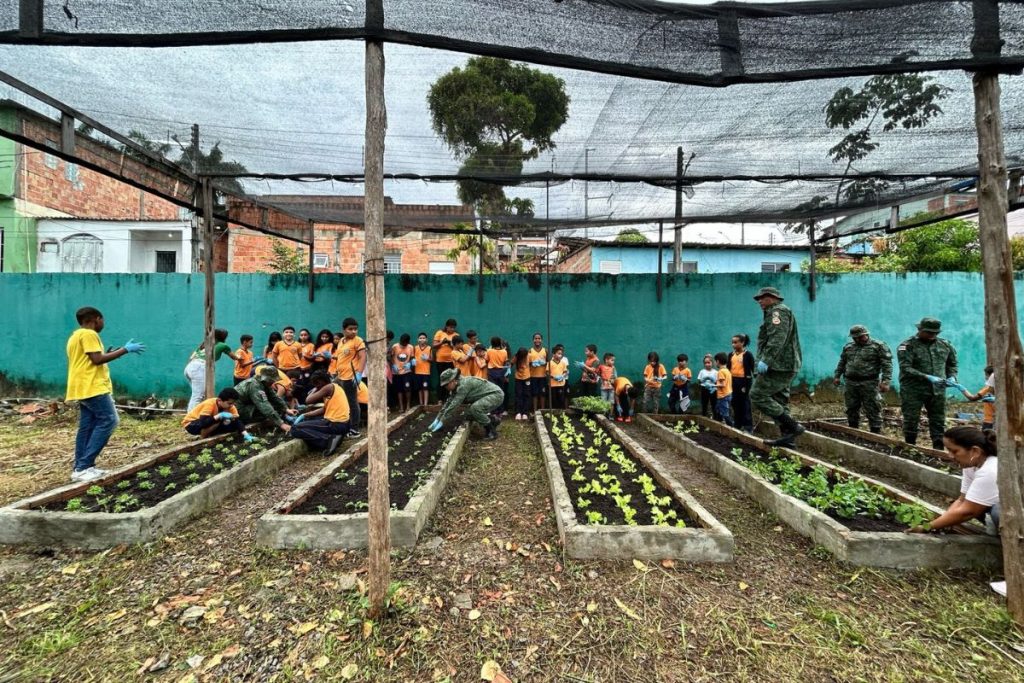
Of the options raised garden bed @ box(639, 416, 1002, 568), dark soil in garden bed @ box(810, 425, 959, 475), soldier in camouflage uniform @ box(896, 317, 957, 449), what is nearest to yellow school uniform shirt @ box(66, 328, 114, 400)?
raised garden bed @ box(639, 416, 1002, 568)

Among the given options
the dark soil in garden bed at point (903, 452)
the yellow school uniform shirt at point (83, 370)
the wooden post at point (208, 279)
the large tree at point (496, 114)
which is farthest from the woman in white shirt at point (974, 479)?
the wooden post at point (208, 279)

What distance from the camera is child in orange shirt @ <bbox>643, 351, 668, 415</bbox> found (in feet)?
28.7

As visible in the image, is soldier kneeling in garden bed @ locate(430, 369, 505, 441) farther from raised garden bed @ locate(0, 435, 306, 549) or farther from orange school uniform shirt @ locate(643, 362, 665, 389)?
orange school uniform shirt @ locate(643, 362, 665, 389)

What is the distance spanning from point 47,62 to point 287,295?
593 centimetres

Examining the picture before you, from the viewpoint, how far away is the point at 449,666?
7.41 ft

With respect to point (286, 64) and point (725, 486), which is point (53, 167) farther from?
point (725, 486)

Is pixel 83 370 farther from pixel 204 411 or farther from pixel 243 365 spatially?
pixel 243 365

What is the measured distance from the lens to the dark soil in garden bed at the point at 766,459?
137 inches

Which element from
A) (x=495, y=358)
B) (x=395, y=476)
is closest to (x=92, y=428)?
(x=395, y=476)

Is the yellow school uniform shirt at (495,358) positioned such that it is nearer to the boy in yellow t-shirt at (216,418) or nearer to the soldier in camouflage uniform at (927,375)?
the boy in yellow t-shirt at (216,418)

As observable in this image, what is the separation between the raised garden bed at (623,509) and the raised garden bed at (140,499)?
3113 mm

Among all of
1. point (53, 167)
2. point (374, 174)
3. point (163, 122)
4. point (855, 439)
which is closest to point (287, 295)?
point (163, 122)

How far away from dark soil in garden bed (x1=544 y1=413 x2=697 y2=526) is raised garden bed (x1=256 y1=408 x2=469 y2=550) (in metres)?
1.27

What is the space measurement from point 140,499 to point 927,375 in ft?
28.7
